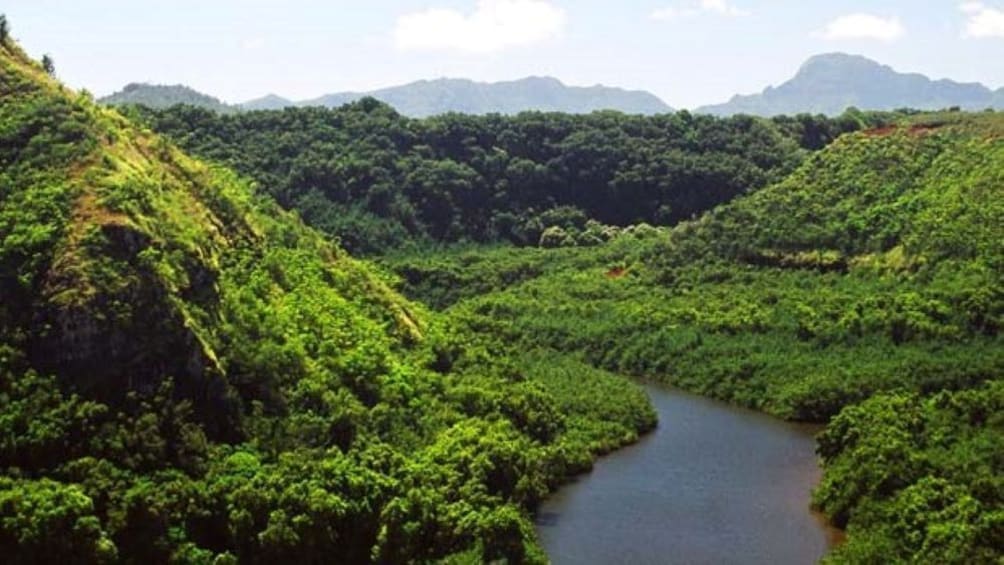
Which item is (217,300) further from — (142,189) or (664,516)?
(664,516)

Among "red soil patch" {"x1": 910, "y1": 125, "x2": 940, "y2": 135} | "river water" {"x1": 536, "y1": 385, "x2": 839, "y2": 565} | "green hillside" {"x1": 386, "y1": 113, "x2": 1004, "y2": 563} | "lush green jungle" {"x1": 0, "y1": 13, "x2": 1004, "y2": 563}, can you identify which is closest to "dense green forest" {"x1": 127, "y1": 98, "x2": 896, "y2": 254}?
"green hillside" {"x1": 386, "y1": 113, "x2": 1004, "y2": 563}

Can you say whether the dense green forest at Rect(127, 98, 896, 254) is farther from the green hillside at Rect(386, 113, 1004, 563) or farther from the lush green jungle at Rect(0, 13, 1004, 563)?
the lush green jungle at Rect(0, 13, 1004, 563)

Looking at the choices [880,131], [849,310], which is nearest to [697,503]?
[849,310]

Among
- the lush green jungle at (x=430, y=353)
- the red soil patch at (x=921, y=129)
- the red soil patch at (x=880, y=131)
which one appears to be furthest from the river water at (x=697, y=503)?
the red soil patch at (x=880, y=131)

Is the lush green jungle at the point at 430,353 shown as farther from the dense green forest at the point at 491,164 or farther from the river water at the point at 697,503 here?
the dense green forest at the point at 491,164

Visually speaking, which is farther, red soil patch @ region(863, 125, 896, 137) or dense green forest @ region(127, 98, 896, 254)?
dense green forest @ region(127, 98, 896, 254)
